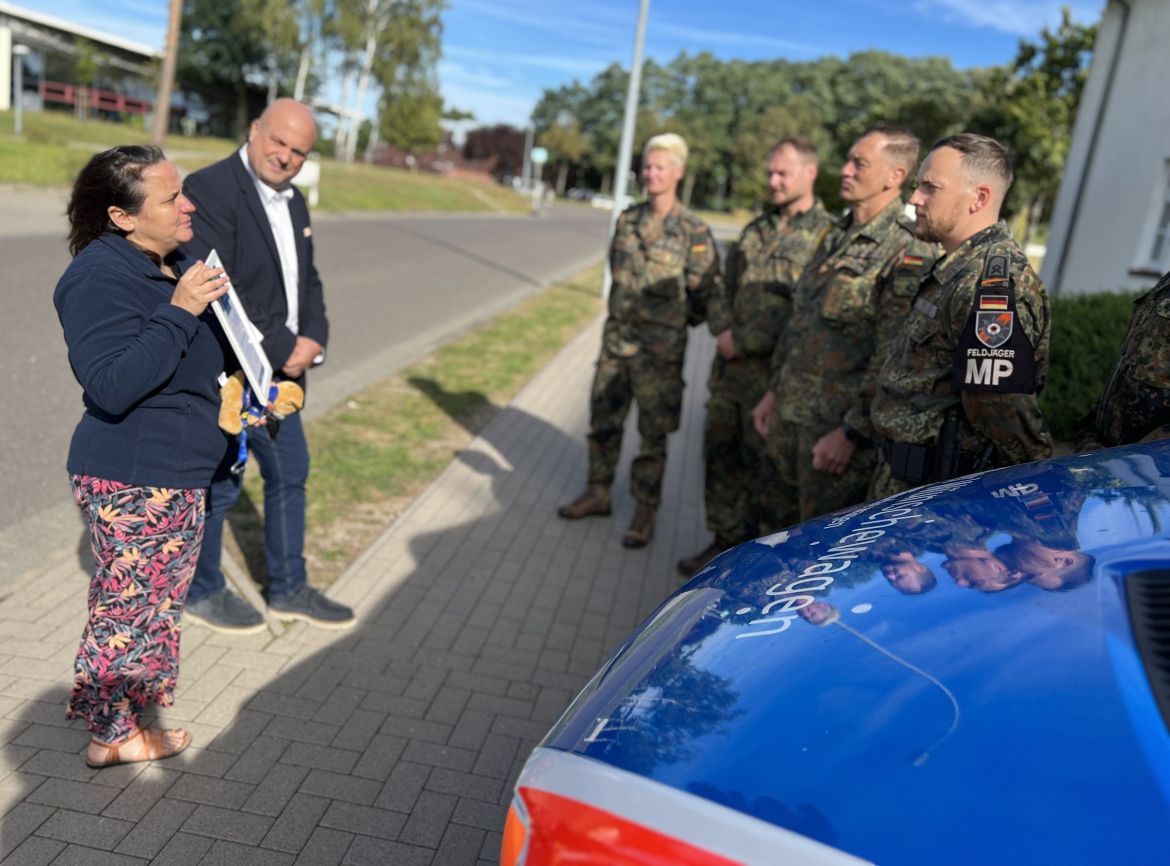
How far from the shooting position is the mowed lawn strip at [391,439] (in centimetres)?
502

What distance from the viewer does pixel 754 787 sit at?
1.20m

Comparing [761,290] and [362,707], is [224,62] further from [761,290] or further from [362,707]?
[362,707]

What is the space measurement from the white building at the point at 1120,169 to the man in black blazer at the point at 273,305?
11.9 m

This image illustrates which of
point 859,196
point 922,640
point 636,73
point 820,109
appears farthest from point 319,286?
point 820,109

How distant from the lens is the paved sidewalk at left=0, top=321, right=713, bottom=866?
2.69 metres

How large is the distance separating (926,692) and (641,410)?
4296 millimetres

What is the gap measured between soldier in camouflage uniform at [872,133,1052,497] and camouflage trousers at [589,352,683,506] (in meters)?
2.28

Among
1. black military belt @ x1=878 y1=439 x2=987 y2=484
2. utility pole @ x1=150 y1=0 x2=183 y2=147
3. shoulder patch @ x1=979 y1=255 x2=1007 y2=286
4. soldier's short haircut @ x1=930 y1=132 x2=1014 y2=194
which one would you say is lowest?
black military belt @ x1=878 y1=439 x2=987 y2=484

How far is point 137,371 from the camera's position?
2.48 meters

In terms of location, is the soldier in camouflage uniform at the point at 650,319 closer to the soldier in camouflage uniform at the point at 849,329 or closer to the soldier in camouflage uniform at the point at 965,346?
the soldier in camouflage uniform at the point at 849,329

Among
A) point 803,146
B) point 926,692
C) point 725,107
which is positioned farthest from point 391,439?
point 725,107

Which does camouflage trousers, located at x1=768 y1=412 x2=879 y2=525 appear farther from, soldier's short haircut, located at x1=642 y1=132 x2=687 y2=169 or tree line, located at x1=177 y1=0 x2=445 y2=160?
tree line, located at x1=177 y1=0 x2=445 y2=160

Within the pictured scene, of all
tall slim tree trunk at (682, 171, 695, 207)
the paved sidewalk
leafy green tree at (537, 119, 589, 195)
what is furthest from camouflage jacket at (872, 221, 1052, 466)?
leafy green tree at (537, 119, 589, 195)

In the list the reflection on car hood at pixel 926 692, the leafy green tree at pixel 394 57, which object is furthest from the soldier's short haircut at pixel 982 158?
the leafy green tree at pixel 394 57
